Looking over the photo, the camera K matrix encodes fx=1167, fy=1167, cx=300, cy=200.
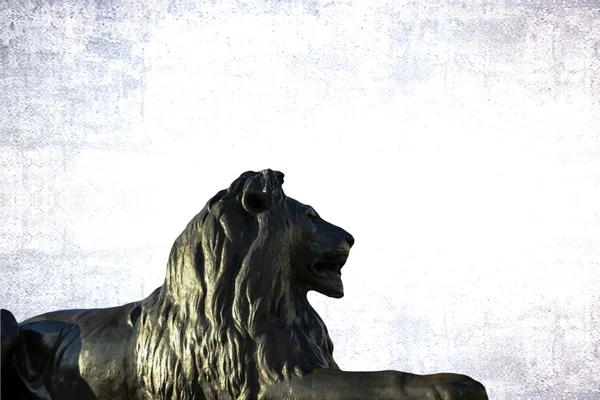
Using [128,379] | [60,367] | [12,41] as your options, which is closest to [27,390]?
[60,367]

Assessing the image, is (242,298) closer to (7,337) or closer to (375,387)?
(375,387)

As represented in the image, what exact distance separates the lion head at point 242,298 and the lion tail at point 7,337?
209 millimetres

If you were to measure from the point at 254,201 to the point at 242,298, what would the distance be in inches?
6.1

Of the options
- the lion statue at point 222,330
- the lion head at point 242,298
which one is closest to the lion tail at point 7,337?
the lion statue at point 222,330

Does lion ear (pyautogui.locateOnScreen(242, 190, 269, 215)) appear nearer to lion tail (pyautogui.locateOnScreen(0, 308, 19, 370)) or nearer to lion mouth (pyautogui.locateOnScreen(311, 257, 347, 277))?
lion mouth (pyautogui.locateOnScreen(311, 257, 347, 277))

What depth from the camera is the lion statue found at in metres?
1.61

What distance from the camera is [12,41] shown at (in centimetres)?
441

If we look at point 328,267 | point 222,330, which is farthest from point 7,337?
point 328,267

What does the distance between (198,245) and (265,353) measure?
0.63 feet

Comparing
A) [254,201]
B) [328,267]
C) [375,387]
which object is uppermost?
[254,201]

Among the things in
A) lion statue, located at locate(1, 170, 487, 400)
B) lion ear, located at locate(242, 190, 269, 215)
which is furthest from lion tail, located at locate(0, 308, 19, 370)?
lion ear, located at locate(242, 190, 269, 215)

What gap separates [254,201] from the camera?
1724mm

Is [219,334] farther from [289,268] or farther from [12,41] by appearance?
[12,41]

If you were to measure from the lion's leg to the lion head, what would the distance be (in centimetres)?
3
